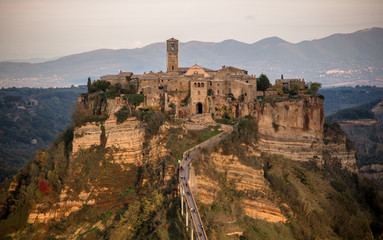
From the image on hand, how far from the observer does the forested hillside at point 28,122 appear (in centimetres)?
7850

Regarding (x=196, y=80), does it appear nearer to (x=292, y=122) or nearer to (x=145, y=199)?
(x=292, y=122)

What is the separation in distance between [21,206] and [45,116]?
96610 mm

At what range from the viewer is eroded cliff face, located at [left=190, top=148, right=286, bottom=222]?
86.6 ft

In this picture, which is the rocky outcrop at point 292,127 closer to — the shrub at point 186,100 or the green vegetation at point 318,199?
the green vegetation at point 318,199

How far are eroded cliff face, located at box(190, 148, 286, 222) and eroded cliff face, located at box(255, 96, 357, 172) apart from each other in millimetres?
10138

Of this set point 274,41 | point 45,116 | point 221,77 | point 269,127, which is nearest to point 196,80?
point 221,77

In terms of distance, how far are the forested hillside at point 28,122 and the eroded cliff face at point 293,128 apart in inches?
1657

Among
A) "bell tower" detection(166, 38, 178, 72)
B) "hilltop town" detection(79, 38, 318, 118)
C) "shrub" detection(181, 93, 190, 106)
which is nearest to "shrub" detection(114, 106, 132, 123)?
"hilltop town" detection(79, 38, 318, 118)

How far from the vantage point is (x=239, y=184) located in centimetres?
Result: 2877

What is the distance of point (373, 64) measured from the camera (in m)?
198

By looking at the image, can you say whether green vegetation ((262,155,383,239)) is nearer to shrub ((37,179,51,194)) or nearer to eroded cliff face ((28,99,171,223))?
eroded cliff face ((28,99,171,223))

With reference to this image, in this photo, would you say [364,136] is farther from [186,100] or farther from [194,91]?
[186,100]

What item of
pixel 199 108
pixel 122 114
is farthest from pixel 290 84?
pixel 122 114

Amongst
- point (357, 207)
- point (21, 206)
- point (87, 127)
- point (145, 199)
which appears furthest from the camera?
point (357, 207)
